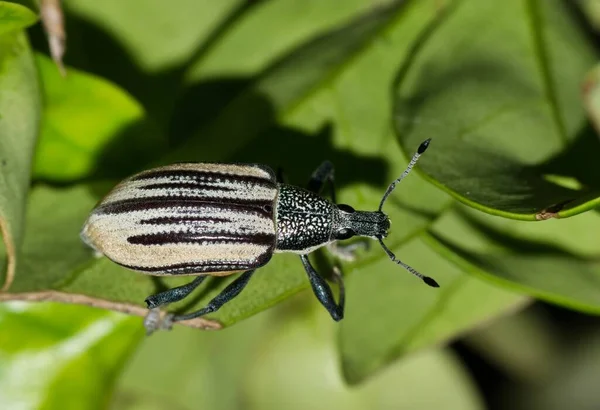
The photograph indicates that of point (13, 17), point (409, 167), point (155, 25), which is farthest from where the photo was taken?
point (155, 25)

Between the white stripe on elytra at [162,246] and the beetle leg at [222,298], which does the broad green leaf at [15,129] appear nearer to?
the white stripe on elytra at [162,246]

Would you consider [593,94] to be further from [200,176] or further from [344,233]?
[200,176]

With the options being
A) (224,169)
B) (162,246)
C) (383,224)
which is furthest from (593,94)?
(162,246)

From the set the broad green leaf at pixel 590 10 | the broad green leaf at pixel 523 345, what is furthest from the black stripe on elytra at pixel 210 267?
the broad green leaf at pixel 590 10

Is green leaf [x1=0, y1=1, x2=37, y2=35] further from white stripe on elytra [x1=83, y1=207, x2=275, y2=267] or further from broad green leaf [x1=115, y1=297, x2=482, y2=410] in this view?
broad green leaf [x1=115, y1=297, x2=482, y2=410]

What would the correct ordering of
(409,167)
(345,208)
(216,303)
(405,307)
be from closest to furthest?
(216,303) → (409,167) → (345,208) → (405,307)

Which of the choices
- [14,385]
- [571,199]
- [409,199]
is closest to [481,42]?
[409,199]
